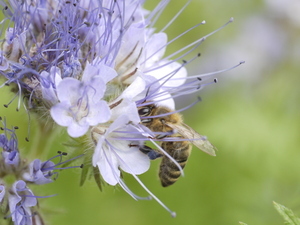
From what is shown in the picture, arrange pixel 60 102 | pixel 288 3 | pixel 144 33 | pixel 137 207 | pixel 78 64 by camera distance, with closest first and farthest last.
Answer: pixel 60 102
pixel 78 64
pixel 144 33
pixel 137 207
pixel 288 3

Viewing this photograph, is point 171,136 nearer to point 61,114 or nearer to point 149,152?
point 149,152

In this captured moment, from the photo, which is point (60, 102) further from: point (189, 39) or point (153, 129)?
point (189, 39)

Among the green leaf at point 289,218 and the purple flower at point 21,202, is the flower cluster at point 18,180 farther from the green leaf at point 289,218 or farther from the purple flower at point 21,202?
the green leaf at point 289,218

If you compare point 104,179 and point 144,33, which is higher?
point 144,33

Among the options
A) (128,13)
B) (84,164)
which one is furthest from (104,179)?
(128,13)

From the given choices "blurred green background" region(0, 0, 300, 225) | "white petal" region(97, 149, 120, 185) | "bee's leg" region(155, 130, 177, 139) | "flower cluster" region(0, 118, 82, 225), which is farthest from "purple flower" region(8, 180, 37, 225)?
"blurred green background" region(0, 0, 300, 225)

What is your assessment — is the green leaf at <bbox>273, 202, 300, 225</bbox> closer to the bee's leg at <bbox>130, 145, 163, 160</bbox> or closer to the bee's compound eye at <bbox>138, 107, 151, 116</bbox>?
the bee's leg at <bbox>130, 145, 163, 160</bbox>

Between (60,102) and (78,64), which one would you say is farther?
(78,64)
